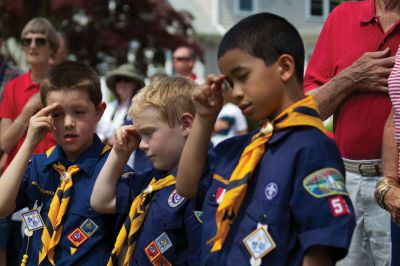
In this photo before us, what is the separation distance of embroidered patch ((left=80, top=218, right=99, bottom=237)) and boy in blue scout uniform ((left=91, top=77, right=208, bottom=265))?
0.22 metres

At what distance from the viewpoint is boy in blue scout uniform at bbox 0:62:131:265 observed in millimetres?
4645

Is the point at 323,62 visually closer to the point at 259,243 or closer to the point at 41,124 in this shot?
the point at 41,124

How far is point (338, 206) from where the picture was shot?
3270 millimetres

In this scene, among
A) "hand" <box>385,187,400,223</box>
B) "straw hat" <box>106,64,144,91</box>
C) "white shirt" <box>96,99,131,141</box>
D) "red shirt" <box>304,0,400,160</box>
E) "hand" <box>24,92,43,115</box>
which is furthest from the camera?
"straw hat" <box>106,64,144,91</box>

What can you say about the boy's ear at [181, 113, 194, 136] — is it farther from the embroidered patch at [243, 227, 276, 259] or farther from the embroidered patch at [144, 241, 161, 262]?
the embroidered patch at [243, 227, 276, 259]

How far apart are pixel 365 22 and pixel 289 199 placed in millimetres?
1645

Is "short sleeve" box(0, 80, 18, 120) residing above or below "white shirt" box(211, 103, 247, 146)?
above

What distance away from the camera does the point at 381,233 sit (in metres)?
4.52

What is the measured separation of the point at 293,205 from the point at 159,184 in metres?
1.13

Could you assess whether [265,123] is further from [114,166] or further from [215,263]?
[114,166]

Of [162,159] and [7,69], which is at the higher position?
[162,159]

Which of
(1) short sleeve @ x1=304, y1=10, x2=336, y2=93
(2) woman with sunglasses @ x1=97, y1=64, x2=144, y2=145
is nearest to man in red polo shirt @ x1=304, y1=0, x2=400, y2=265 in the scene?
(1) short sleeve @ x1=304, y1=10, x2=336, y2=93

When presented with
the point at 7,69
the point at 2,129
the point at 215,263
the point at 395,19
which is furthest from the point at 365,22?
the point at 7,69

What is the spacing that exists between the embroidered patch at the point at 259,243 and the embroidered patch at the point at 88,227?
4.87 feet
